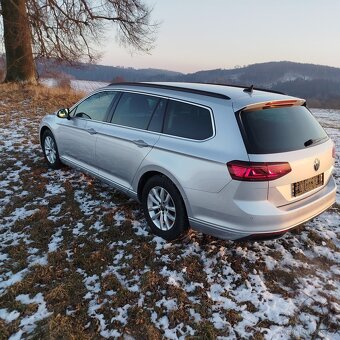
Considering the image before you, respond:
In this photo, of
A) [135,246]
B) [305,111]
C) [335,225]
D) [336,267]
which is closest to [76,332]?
[135,246]

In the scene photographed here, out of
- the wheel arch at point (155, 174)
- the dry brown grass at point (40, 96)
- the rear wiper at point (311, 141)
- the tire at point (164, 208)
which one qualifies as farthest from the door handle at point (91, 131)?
the dry brown grass at point (40, 96)

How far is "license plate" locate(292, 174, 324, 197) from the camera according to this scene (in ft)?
10.9

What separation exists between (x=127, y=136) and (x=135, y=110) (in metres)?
0.37

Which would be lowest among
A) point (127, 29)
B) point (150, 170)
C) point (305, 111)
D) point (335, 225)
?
point (335, 225)

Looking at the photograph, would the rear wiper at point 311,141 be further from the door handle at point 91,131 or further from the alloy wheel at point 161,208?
the door handle at point 91,131

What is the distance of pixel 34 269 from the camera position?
11.6 feet

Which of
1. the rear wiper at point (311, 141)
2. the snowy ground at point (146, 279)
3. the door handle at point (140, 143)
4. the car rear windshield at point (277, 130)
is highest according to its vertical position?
the car rear windshield at point (277, 130)

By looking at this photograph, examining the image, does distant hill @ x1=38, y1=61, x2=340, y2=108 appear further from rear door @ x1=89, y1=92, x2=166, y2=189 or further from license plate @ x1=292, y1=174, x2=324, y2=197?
license plate @ x1=292, y1=174, x2=324, y2=197

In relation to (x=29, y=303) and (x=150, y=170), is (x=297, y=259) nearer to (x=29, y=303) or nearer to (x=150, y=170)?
(x=150, y=170)

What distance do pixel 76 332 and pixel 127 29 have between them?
15.7 meters

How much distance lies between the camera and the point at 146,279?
3377 millimetres

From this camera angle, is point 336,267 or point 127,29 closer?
point 336,267

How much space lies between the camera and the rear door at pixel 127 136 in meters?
4.09

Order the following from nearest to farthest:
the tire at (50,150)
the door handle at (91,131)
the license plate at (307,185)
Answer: the license plate at (307,185)
the door handle at (91,131)
the tire at (50,150)
